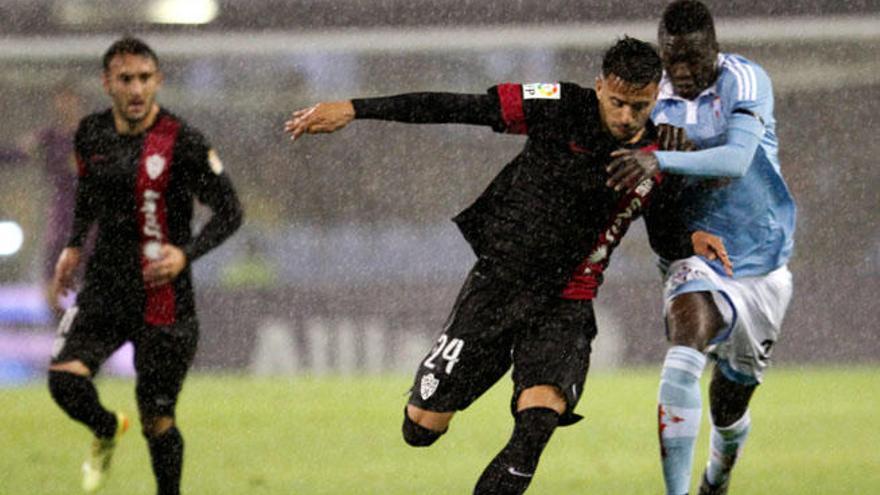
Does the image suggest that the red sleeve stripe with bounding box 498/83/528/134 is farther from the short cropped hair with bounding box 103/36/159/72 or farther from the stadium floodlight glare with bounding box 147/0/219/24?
the stadium floodlight glare with bounding box 147/0/219/24

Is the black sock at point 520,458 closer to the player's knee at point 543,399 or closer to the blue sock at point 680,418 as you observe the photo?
the player's knee at point 543,399

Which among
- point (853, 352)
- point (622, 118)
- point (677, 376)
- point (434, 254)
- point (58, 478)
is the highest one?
point (622, 118)

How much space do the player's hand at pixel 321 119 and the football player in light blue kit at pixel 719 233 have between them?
91cm

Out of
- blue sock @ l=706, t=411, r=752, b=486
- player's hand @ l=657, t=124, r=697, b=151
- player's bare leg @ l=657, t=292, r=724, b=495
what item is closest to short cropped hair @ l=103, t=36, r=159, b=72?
player's hand @ l=657, t=124, r=697, b=151

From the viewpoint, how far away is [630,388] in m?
13.5

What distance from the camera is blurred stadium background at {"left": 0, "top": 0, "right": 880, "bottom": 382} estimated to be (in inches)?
572

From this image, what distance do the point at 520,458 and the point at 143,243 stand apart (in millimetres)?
2222

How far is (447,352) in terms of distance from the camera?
19.4 ft

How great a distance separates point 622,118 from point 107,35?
419 inches

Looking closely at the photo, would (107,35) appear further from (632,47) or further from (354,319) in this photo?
(632,47)

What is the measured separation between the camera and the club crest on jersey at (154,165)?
6.96m

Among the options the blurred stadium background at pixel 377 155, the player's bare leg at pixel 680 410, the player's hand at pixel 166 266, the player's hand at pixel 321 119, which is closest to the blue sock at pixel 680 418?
the player's bare leg at pixel 680 410

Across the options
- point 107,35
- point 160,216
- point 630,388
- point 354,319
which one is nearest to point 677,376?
point 160,216

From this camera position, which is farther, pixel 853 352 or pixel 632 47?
pixel 853 352
